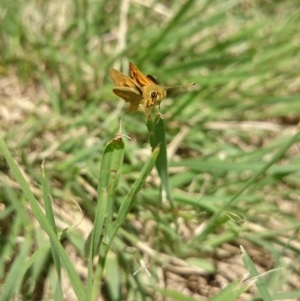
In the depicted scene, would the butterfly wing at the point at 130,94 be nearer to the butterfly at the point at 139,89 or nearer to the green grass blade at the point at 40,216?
the butterfly at the point at 139,89

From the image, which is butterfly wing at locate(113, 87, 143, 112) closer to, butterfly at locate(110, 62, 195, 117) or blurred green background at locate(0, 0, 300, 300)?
butterfly at locate(110, 62, 195, 117)

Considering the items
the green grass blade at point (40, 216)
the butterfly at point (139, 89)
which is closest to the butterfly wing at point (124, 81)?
the butterfly at point (139, 89)

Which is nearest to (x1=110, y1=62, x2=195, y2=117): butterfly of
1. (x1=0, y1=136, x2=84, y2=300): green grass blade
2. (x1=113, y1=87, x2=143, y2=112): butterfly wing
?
(x1=113, y1=87, x2=143, y2=112): butterfly wing

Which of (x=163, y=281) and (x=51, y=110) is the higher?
(x=51, y=110)

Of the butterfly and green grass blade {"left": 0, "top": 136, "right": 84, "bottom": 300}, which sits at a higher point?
the butterfly

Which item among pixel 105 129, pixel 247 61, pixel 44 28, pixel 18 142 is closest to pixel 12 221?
pixel 18 142

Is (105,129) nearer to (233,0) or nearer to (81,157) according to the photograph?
(81,157)

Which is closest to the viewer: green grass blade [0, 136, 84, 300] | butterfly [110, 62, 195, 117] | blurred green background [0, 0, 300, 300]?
green grass blade [0, 136, 84, 300]

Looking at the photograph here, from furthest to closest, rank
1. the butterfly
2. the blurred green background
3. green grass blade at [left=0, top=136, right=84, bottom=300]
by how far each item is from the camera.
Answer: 1. the blurred green background
2. the butterfly
3. green grass blade at [left=0, top=136, right=84, bottom=300]

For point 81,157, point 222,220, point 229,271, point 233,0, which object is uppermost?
point 233,0
